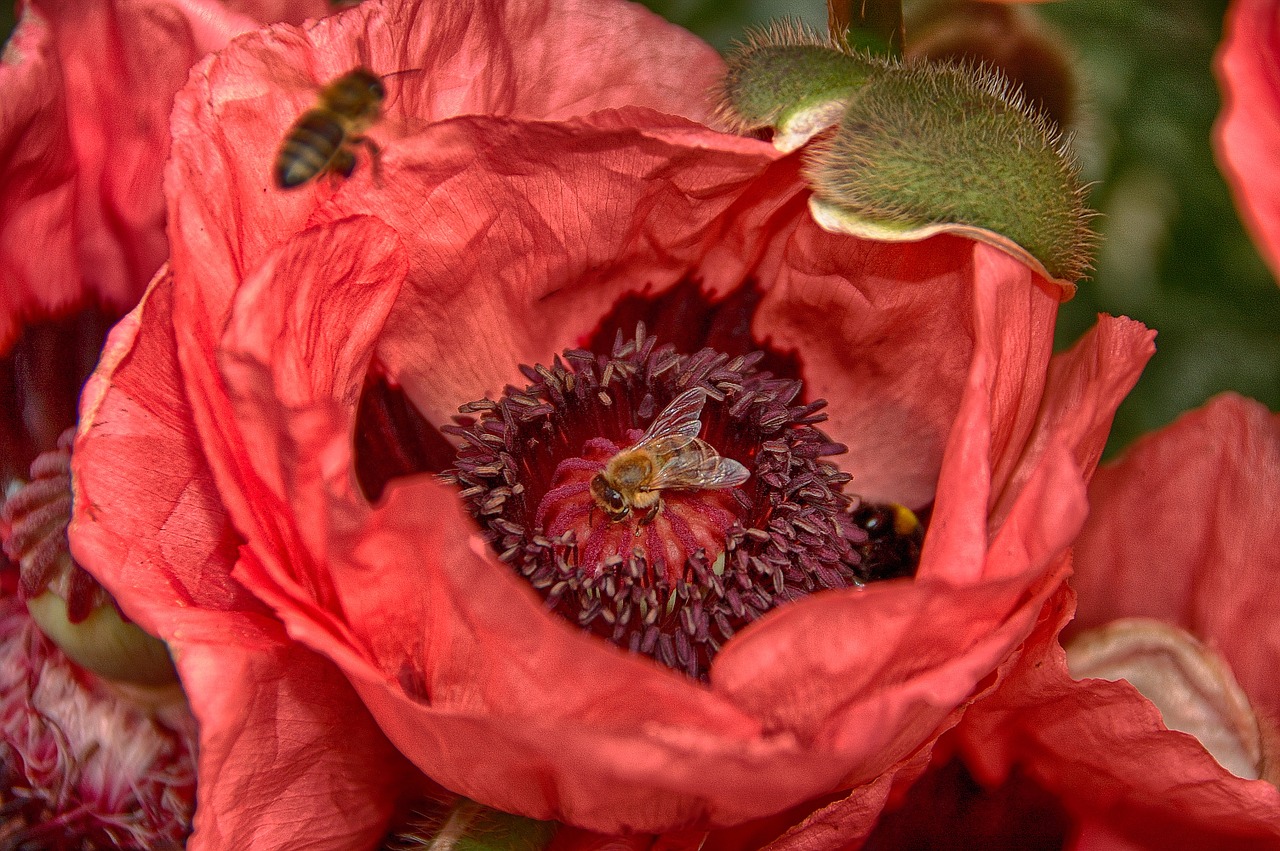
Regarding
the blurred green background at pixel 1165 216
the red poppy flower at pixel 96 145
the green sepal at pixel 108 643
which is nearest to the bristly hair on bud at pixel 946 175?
the blurred green background at pixel 1165 216

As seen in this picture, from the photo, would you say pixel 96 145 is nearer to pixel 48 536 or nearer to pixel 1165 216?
pixel 48 536

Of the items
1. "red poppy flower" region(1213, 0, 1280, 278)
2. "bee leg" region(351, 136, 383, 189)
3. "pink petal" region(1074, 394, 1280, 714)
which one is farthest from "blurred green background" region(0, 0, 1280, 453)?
"bee leg" region(351, 136, 383, 189)

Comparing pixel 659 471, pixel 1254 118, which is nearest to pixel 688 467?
pixel 659 471

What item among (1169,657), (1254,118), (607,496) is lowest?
(1169,657)

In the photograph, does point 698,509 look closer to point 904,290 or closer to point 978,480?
point 904,290

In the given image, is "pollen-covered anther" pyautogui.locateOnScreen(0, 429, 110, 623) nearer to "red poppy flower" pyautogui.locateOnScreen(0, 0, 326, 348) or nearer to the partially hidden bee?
"red poppy flower" pyautogui.locateOnScreen(0, 0, 326, 348)

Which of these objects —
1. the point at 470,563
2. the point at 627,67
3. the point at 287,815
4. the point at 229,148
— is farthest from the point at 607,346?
the point at 470,563
